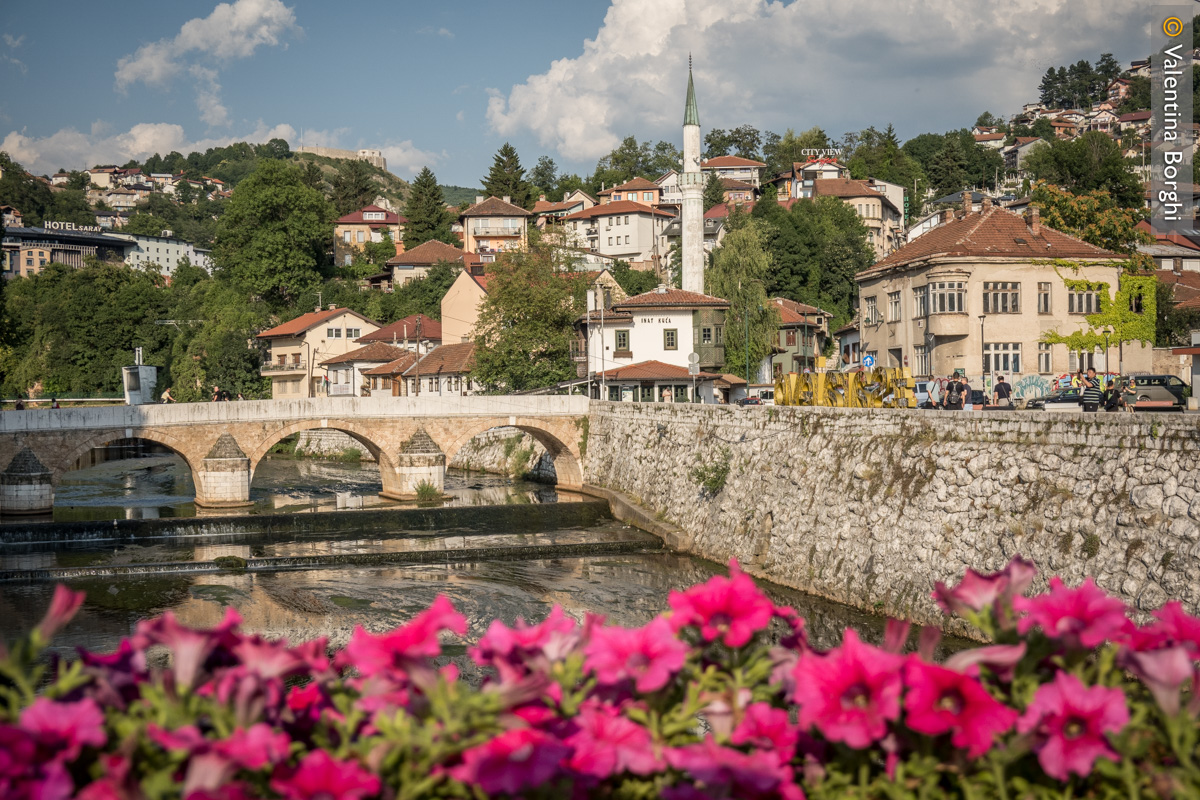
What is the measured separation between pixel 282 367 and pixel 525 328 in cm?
2625

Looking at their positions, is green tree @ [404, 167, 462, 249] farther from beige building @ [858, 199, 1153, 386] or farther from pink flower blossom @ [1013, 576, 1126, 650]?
pink flower blossom @ [1013, 576, 1126, 650]

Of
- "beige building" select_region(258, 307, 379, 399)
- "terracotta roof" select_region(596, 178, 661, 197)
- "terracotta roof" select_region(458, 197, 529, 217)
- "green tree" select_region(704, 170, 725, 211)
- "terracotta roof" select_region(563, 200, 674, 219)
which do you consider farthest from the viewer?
"terracotta roof" select_region(596, 178, 661, 197)

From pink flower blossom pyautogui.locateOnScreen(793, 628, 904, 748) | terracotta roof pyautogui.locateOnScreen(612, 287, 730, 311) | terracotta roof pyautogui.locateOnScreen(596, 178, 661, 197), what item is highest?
terracotta roof pyautogui.locateOnScreen(596, 178, 661, 197)

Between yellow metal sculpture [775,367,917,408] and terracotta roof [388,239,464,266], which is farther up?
terracotta roof [388,239,464,266]

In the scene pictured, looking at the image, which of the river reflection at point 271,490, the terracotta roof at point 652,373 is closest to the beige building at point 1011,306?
the terracotta roof at point 652,373

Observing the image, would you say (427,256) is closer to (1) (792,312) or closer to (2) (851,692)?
(1) (792,312)

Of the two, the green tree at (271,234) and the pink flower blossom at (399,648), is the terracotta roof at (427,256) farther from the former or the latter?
the pink flower blossom at (399,648)

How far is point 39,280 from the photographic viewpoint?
322ft

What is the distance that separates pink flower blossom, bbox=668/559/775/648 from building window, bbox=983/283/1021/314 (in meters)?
34.5

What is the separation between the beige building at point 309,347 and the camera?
70500 millimetres

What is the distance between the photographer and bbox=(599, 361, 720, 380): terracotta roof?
4675 cm

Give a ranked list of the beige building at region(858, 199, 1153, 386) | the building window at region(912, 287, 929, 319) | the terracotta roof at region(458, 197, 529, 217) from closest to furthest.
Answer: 1. the beige building at region(858, 199, 1153, 386)
2. the building window at region(912, 287, 929, 319)
3. the terracotta roof at region(458, 197, 529, 217)

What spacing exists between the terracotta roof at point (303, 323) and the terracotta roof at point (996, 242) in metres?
44.3

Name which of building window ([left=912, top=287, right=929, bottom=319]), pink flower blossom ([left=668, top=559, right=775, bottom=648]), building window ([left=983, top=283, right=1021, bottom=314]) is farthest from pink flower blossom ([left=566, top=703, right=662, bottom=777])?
building window ([left=912, top=287, right=929, bottom=319])
